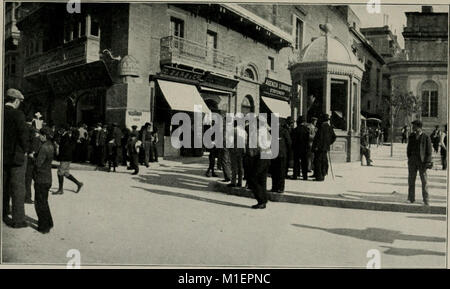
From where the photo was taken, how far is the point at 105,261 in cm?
456

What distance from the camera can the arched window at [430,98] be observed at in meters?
7.01

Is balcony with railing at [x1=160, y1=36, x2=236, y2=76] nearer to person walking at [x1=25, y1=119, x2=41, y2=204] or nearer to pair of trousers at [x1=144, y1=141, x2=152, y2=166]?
pair of trousers at [x1=144, y1=141, x2=152, y2=166]

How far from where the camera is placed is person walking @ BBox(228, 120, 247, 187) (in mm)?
7434

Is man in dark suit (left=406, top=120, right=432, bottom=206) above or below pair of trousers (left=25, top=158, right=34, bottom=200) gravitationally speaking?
above

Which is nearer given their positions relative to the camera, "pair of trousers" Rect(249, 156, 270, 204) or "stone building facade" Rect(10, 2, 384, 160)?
"pair of trousers" Rect(249, 156, 270, 204)

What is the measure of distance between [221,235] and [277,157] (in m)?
2.65

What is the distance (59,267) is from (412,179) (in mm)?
5486

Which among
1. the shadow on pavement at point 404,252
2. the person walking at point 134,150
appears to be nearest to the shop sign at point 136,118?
the person walking at point 134,150

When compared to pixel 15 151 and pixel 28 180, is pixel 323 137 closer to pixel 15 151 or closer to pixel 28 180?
pixel 28 180

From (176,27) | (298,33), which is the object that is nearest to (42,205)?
(176,27)

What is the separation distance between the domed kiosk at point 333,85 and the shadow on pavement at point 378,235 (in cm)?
548

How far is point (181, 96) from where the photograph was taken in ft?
36.7

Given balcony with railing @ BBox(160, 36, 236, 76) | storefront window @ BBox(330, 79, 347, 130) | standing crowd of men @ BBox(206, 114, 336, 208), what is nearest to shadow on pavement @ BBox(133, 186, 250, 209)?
standing crowd of men @ BBox(206, 114, 336, 208)

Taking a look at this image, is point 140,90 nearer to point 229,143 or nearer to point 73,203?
point 229,143
